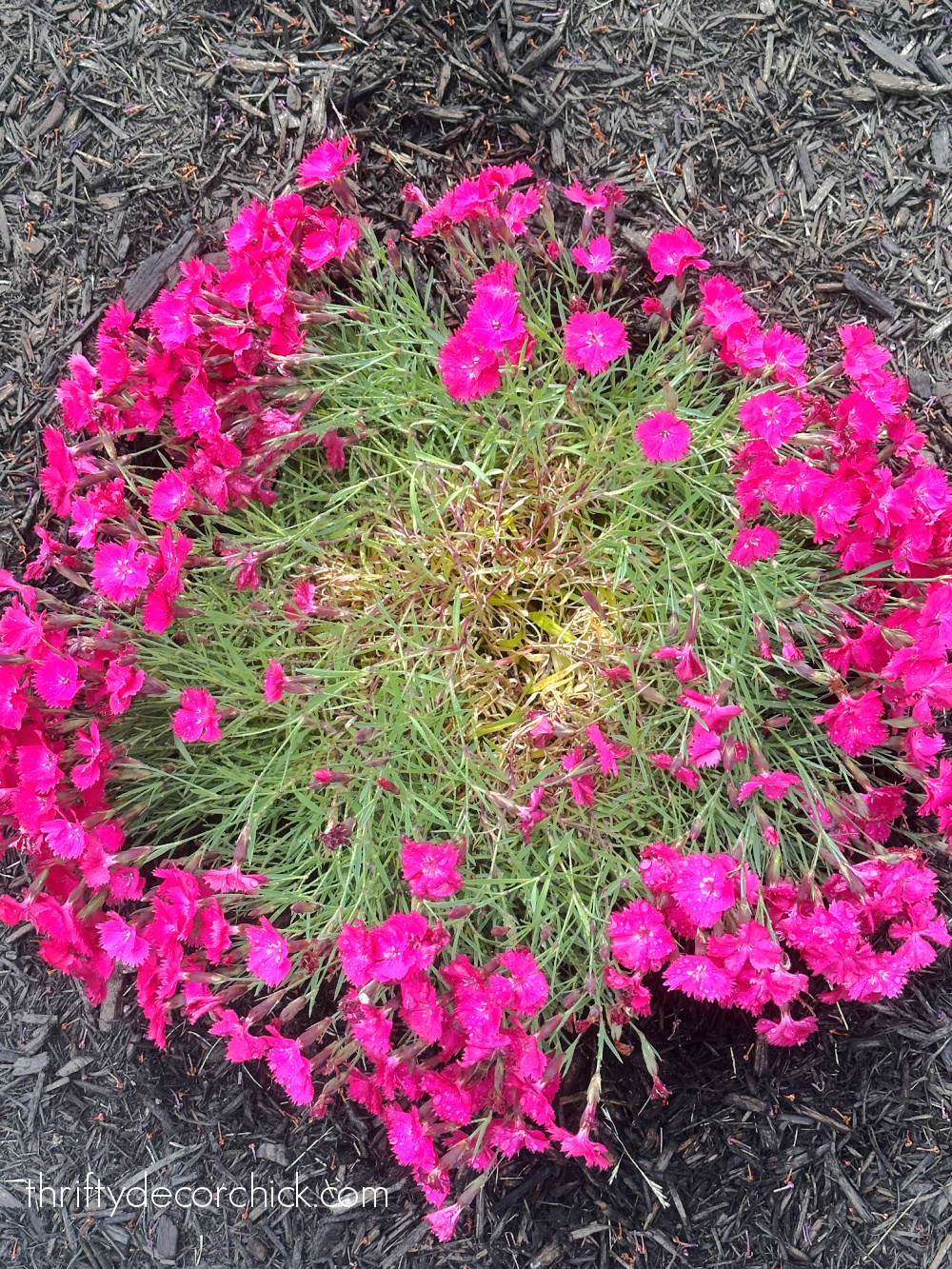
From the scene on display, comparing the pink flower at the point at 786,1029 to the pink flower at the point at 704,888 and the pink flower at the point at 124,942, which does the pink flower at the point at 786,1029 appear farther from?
the pink flower at the point at 124,942

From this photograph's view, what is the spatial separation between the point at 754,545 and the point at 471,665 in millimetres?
798

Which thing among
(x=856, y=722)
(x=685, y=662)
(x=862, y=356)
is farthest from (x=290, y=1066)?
(x=862, y=356)

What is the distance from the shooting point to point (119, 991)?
2.53m

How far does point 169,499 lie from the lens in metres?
2.08

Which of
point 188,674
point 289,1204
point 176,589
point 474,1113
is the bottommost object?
point 289,1204

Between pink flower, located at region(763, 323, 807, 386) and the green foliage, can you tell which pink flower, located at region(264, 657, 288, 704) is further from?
pink flower, located at region(763, 323, 807, 386)

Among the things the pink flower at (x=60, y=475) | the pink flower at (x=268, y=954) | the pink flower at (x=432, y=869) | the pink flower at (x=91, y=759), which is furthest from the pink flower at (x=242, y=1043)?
the pink flower at (x=60, y=475)

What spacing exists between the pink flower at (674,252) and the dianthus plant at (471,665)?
1 cm

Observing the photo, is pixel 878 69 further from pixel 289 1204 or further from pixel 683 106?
pixel 289 1204

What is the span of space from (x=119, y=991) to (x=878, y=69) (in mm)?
3523

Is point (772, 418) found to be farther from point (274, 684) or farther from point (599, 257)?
point (274, 684)

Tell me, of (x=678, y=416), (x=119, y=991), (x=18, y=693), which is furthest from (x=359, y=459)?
(x=119, y=991)

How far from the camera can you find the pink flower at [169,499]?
6.81 ft

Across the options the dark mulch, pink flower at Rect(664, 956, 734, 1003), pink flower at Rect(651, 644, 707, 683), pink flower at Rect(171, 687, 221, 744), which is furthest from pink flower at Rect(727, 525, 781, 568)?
pink flower at Rect(171, 687, 221, 744)
